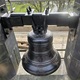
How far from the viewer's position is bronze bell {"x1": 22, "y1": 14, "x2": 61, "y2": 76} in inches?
29.0

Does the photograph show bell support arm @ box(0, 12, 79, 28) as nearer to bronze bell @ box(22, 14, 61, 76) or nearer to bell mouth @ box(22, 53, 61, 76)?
bronze bell @ box(22, 14, 61, 76)

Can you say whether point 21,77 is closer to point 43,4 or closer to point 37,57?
point 37,57

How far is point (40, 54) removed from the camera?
0.83 meters

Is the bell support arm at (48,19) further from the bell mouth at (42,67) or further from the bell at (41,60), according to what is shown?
the bell mouth at (42,67)

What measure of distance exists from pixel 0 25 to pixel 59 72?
2.77ft

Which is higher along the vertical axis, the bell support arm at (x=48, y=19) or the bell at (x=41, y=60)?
the bell support arm at (x=48, y=19)

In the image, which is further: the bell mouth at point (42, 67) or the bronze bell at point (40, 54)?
the bell mouth at point (42, 67)

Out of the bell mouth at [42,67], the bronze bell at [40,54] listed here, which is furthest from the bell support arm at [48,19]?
the bell mouth at [42,67]

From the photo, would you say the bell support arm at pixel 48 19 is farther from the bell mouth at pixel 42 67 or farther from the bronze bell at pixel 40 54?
the bell mouth at pixel 42 67

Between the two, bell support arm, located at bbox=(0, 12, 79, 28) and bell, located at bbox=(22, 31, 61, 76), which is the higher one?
bell support arm, located at bbox=(0, 12, 79, 28)

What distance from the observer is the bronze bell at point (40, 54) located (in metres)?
0.74

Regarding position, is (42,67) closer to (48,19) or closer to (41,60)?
(41,60)

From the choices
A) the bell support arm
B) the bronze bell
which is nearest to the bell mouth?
the bronze bell

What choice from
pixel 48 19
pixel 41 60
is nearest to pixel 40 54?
pixel 41 60
